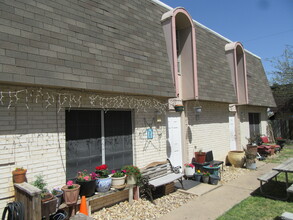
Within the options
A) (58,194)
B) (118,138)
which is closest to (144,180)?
(118,138)

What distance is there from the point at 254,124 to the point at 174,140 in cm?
832

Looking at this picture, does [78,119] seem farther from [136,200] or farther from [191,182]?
[191,182]

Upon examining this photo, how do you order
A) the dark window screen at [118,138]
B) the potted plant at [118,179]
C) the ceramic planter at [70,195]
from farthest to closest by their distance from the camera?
the dark window screen at [118,138], the potted plant at [118,179], the ceramic planter at [70,195]

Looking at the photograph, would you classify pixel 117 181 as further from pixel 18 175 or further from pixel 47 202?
pixel 18 175

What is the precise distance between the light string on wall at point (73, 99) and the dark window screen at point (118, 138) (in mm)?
312

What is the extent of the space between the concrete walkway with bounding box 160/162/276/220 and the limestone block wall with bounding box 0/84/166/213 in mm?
2691

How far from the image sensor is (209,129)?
9.33m

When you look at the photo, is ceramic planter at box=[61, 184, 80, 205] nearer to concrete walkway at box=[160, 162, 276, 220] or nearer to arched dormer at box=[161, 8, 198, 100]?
concrete walkway at box=[160, 162, 276, 220]

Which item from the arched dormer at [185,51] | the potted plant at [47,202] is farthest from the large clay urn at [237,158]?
the potted plant at [47,202]

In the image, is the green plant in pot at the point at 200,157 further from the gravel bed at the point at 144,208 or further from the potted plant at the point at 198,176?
the gravel bed at the point at 144,208

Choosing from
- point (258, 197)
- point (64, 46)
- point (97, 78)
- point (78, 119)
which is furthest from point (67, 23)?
point (258, 197)

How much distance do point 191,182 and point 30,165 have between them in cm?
487

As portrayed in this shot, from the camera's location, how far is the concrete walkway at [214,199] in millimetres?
4789

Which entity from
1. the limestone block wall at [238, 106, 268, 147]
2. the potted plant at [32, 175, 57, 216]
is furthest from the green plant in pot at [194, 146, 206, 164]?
the potted plant at [32, 175, 57, 216]
